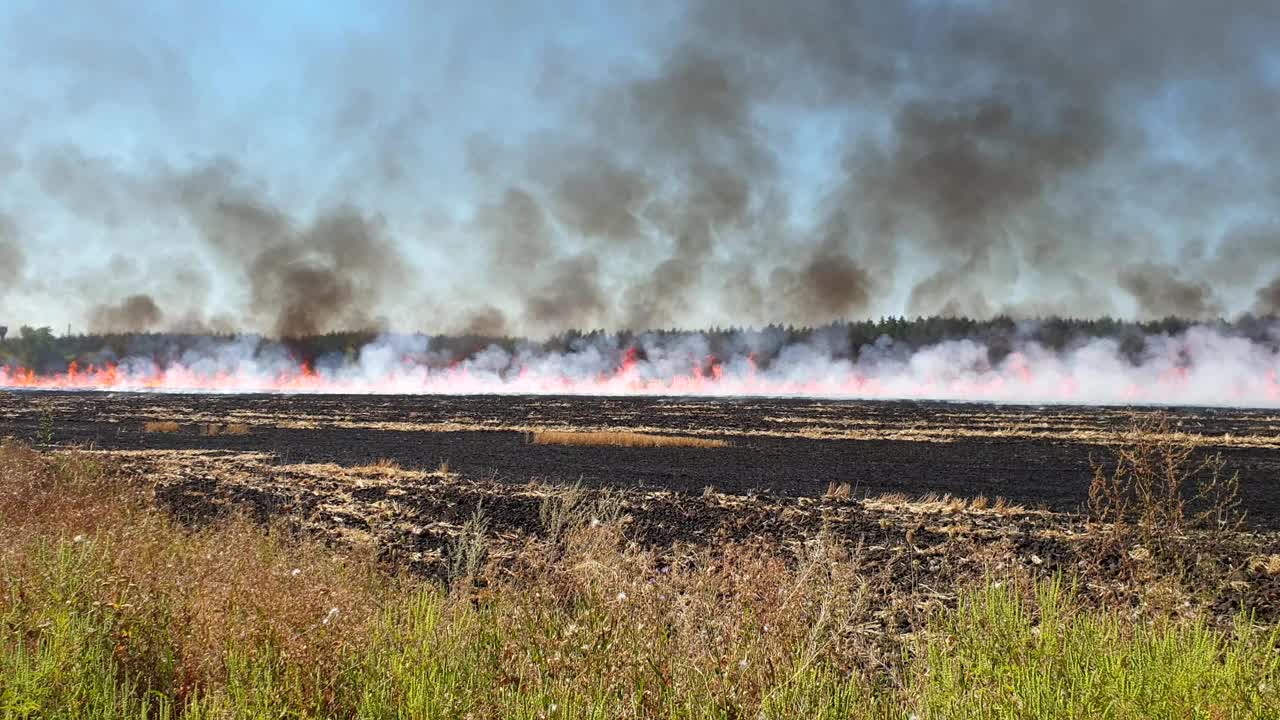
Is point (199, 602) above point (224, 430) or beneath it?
above

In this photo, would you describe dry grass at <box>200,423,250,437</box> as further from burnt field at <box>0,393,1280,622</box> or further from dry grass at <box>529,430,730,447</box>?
dry grass at <box>529,430,730,447</box>

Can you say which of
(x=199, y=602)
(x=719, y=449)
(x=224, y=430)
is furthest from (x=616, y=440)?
(x=199, y=602)

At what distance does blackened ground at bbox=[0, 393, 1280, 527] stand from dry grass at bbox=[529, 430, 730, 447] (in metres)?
1.00

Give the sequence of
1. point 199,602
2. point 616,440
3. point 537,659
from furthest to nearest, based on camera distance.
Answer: point 616,440, point 199,602, point 537,659

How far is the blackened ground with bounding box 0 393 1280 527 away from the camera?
840 inches

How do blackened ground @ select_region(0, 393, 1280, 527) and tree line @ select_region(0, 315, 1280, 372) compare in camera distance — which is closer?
blackened ground @ select_region(0, 393, 1280, 527)

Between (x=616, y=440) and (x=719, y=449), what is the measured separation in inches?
168

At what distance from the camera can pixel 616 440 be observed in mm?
31922

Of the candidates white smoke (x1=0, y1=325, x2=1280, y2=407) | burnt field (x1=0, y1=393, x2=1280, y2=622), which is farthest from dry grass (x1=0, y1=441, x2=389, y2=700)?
white smoke (x1=0, y1=325, x2=1280, y2=407)

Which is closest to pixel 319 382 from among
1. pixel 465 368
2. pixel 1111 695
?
pixel 465 368

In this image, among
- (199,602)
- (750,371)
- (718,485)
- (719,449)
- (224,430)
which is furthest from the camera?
(750,371)

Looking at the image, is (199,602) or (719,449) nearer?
(199,602)

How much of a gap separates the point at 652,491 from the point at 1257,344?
264 ft

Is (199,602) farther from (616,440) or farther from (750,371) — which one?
(750,371)
